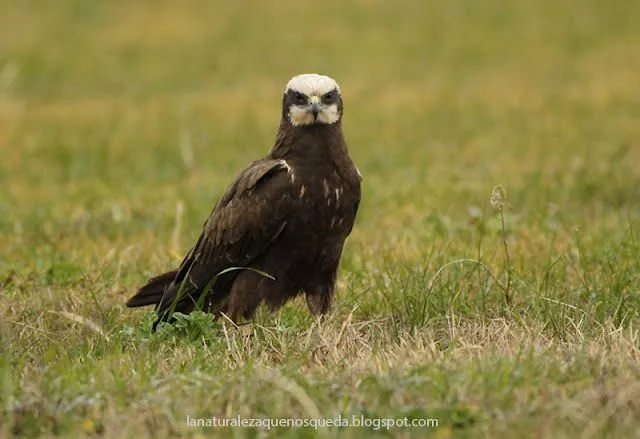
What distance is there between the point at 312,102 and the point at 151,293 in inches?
46.5

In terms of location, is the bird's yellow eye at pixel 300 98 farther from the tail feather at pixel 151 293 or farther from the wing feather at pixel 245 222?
the tail feather at pixel 151 293

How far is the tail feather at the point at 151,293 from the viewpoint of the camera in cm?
571

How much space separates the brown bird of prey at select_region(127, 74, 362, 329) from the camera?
5.46 m

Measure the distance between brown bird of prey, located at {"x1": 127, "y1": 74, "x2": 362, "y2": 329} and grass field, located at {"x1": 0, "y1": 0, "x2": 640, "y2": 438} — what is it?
0.20 metres

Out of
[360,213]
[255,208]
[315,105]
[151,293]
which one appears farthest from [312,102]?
[360,213]

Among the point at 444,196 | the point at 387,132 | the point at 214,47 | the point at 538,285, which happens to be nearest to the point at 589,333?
the point at 538,285

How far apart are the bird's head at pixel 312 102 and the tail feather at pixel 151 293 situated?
37.8 inches

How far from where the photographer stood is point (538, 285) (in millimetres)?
5770

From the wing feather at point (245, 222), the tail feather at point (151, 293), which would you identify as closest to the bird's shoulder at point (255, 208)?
the wing feather at point (245, 222)

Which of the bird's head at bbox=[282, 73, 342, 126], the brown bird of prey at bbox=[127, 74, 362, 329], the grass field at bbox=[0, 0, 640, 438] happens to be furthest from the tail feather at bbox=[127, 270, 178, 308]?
the bird's head at bbox=[282, 73, 342, 126]

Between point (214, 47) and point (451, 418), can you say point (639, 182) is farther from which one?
point (214, 47)

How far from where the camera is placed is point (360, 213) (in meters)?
8.42

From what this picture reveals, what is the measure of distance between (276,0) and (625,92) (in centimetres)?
817

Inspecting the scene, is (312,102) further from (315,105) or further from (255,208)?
(255,208)
